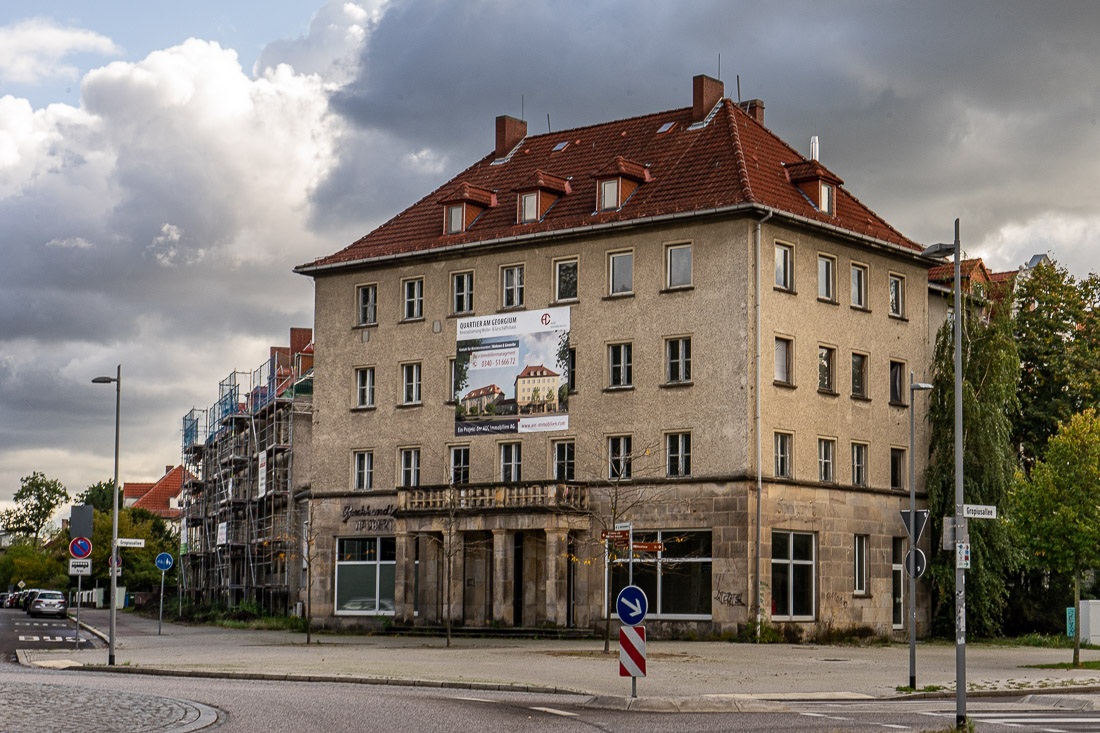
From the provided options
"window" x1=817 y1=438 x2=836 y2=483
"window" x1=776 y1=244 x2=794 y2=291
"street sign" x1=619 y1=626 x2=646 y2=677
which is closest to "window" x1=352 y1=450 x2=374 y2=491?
"window" x1=817 y1=438 x2=836 y2=483

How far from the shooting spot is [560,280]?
159 feet

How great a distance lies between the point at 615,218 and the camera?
47.1m

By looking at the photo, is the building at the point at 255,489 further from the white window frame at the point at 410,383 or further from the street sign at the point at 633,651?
the street sign at the point at 633,651

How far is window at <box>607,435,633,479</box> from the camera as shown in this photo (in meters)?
46.4

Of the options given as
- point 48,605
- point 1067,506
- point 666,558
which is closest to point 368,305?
point 666,558

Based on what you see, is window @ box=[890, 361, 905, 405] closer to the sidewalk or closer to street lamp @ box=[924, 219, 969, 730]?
the sidewalk

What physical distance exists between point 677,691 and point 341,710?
7.62 metres

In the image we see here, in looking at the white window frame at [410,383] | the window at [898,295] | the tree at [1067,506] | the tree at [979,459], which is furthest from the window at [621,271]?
the tree at [1067,506]

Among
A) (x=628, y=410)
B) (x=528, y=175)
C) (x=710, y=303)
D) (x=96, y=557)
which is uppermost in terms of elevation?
(x=528, y=175)

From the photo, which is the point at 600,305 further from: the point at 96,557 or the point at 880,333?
the point at 96,557

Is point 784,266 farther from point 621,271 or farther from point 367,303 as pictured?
point 367,303

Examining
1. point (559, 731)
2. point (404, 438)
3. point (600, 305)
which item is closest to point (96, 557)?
point (404, 438)

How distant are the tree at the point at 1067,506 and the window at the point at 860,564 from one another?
12.3 metres

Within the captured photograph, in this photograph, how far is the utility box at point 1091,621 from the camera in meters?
44.4
